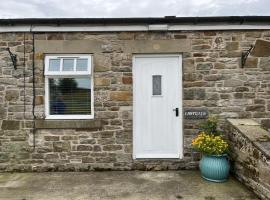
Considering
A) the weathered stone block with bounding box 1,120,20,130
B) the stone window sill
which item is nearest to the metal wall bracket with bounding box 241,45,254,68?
the stone window sill

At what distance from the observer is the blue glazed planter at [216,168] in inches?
221

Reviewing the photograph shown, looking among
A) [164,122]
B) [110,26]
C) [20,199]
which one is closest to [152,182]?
[164,122]

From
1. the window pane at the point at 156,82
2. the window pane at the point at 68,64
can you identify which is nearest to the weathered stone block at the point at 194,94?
the window pane at the point at 156,82

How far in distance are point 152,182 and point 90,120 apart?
6.12 feet

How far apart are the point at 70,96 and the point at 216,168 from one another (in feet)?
11.2

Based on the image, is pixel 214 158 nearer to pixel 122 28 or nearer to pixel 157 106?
pixel 157 106

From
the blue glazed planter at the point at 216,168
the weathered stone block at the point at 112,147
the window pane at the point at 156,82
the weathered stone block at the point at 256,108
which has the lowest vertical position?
the blue glazed planter at the point at 216,168

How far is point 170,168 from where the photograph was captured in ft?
21.4

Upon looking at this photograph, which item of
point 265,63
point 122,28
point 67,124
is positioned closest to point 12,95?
point 67,124

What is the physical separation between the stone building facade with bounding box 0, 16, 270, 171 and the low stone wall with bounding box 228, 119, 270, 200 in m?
0.66

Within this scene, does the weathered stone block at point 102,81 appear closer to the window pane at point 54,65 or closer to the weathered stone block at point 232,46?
the window pane at point 54,65

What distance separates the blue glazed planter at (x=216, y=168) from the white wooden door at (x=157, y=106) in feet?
2.90

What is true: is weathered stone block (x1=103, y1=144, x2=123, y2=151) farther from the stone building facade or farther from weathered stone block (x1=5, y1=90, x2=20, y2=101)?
weathered stone block (x1=5, y1=90, x2=20, y2=101)

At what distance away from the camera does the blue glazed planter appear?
18.4ft
